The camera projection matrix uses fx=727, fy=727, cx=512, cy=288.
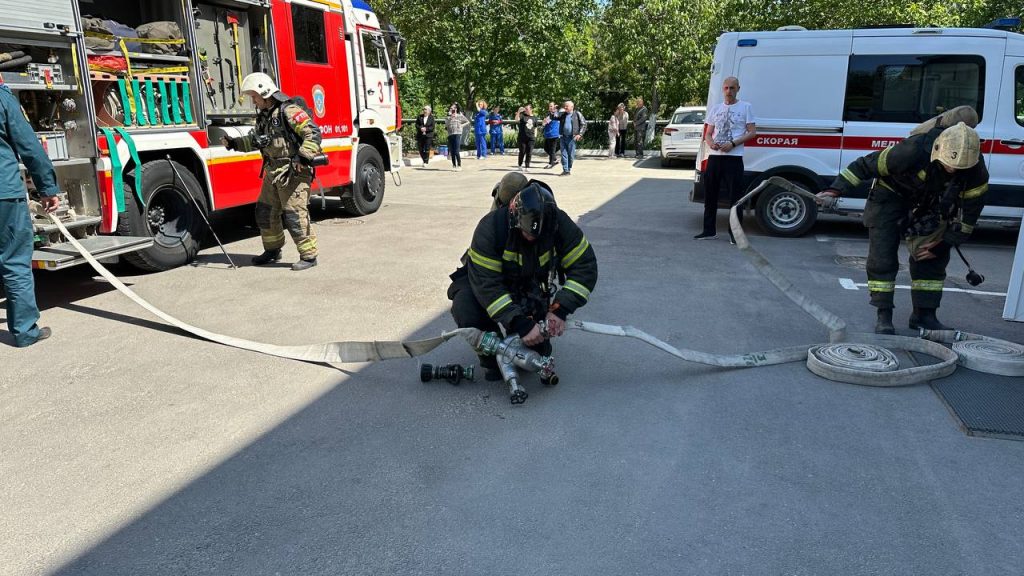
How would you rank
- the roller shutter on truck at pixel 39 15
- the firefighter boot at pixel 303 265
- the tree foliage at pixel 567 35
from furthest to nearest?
the tree foliage at pixel 567 35, the firefighter boot at pixel 303 265, the roller shutter on truck at pixel 39 15

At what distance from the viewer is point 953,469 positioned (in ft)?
11.0

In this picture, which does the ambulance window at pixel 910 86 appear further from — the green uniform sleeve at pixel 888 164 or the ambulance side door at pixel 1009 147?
the green uniform sleeve at pixel 888 164

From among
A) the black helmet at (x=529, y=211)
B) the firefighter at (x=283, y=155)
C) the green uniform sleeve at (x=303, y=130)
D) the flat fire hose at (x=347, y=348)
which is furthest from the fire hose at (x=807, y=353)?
the green uniform sleeve at (x=303, y=130)

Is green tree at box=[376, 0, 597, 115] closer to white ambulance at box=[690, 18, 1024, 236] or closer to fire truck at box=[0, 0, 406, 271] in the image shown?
fire truck at box=[0, 0, 406, 271]

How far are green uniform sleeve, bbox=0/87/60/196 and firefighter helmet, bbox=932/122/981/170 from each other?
6025 millimetres

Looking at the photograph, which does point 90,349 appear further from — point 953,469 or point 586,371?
point 953,469

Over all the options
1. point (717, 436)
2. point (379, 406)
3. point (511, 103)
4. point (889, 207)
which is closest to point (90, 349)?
point (379, 406)

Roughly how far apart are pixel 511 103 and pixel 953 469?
2975 cm

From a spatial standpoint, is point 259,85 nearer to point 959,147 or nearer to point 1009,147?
point 959,147

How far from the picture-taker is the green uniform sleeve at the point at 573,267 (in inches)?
161

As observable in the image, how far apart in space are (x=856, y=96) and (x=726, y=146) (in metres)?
1.76

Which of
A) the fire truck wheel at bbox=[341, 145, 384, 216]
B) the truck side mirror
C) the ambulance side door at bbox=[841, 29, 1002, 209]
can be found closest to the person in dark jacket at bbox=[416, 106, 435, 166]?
the truck side mirror

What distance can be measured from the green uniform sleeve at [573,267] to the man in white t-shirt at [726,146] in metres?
4.87

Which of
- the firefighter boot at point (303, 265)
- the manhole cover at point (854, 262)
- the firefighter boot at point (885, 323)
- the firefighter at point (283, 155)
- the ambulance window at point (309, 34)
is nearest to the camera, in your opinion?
the firefighter boot at point (885, 323)
